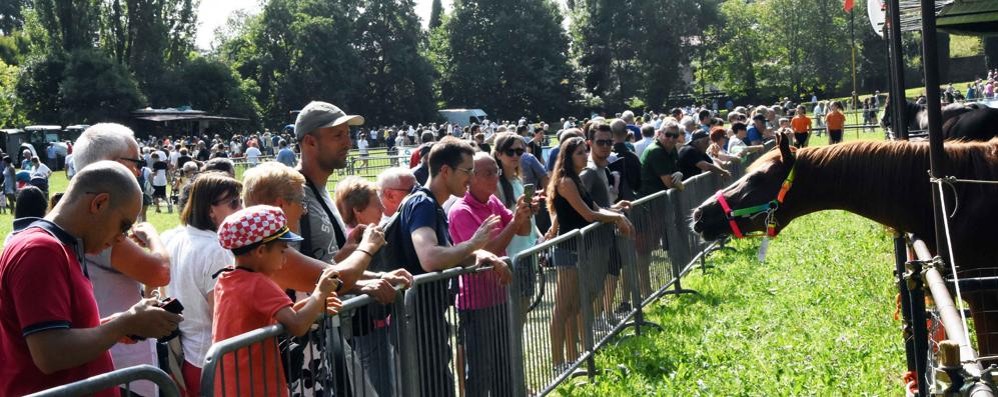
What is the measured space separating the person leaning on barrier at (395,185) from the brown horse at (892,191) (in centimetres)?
208

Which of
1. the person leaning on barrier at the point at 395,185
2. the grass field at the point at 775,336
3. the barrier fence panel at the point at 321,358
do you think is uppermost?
the person leaning on barrier at the point at 395,185

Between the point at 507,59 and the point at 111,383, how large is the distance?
258 ft

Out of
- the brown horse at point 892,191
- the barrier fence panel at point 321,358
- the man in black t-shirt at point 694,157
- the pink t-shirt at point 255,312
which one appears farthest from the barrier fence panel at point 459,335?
the man in black t-shirt at point 694,157

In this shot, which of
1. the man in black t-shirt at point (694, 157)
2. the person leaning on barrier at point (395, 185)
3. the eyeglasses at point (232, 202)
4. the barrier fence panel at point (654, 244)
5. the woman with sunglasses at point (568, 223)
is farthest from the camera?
the man in black t-shirt at point (694, 157)

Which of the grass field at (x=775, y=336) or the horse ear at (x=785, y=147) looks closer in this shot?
the horse ear at (x=785, y=147)

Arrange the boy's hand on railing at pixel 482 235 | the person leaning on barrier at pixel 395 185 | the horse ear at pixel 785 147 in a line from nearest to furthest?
1. the boy's hand on railing at pixel 482 235
2. the horse ear at pixel 785 147
3. the person leaning on barrier at pixel 395 185

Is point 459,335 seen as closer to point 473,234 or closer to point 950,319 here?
point 473,234

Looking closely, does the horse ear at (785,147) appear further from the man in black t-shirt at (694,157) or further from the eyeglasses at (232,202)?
the man in black t-shirt at (694,157)

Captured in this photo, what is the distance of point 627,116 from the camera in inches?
723

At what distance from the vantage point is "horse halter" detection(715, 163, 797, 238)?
232 inches

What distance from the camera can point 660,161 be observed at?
38.5 feet

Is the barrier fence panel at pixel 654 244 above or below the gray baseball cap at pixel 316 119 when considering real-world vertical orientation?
below

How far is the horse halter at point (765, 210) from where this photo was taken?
589 centimetres

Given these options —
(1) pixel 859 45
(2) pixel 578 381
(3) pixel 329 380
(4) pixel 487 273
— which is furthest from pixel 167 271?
(1) pixel 859 45
